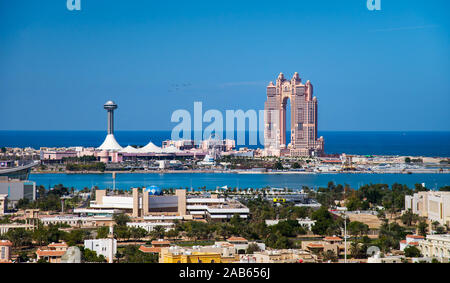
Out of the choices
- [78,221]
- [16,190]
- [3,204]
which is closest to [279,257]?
[78,221]

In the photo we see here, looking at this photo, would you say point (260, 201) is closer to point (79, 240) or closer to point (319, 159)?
point (79, 240)

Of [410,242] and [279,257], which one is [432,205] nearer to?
[410,242]

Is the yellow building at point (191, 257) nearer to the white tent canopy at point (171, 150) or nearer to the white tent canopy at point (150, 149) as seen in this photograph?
the white tent canopy at point (150, 149)

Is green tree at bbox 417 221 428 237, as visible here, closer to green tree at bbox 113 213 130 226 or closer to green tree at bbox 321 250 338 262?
green tree at bbox 321 250 338 262

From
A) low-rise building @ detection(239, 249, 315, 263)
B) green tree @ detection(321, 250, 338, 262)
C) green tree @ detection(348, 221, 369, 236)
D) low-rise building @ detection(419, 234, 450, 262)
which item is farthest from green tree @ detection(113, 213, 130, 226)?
low-rise building @ detection(419, 234, 450, 262)

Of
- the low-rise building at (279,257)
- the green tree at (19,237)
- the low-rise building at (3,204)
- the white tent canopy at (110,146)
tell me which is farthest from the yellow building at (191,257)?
the white tent canopy at (110,146)
